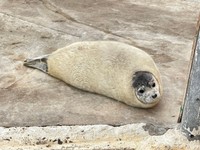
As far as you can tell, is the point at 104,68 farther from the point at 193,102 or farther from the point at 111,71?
the point at 193,102

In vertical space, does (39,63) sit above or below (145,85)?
below

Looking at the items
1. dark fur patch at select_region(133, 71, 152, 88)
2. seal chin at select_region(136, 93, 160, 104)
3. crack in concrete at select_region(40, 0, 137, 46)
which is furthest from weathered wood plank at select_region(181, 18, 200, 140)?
crack in concrete at select_region(40, 0, 137, 46)

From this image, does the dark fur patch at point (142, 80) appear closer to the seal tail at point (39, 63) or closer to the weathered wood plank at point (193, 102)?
the weathered wood plank at point (193, 102)

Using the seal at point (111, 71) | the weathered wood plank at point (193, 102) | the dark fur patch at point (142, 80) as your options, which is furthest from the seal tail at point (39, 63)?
the weathered wood plank at point (193, 102)

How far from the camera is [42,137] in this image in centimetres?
365

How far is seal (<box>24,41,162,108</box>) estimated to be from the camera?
415cm

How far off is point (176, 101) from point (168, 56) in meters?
0.79

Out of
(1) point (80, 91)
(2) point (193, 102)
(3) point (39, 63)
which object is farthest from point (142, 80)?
(3) point (39, 63)

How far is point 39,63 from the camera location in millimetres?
4637

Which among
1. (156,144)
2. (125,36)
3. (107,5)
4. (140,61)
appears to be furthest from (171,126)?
(107,5)

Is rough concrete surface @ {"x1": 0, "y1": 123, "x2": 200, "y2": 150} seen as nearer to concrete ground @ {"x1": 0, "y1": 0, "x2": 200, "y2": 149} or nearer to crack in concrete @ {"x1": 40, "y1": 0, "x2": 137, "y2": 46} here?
concrete ground @ {"x1": 0, "y1": 0, "x2": 200, "y2": 149}

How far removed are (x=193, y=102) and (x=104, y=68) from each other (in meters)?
1.11

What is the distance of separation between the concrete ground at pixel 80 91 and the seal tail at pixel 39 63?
0.06m

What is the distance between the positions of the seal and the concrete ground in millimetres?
81
